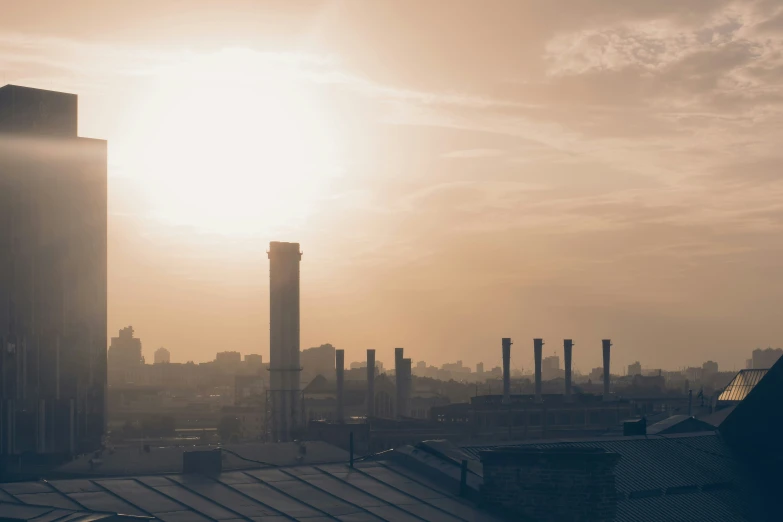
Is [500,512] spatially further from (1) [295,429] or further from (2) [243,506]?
(1) [295,429]

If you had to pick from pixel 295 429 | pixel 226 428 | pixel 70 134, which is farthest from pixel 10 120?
pixel 226 428

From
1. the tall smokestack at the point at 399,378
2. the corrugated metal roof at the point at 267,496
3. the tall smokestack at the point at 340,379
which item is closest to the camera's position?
the corrugated metal roof at the point at 267,496

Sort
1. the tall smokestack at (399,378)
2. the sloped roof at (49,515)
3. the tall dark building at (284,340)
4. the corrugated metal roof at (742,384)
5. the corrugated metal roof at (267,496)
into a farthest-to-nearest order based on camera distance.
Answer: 1. the tall smokestack at (399,378)
2. the tall dark building at (284,340)
3. the corrugated metal roof at (742,384)
4. the corrugated metal roof at (267,496)
5. the sloped roof at (49,515)

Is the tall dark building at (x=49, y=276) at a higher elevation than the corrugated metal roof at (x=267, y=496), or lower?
higher

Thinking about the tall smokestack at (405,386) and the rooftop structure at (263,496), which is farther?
the tall smokestack at (405,386)

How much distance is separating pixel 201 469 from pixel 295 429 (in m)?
51.9

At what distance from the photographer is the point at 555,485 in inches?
878

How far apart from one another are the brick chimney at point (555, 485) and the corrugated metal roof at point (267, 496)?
2.39 ft

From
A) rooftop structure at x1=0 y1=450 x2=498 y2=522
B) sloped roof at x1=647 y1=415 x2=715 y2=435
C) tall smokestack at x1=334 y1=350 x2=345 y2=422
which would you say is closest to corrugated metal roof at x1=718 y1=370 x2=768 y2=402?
sloped roof at x1=647 y1=415 x2=715 y2=435

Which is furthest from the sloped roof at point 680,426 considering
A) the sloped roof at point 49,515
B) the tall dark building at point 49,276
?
the tall dark building at point 49,276

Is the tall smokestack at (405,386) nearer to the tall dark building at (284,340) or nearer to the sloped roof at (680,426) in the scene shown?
the tall dark building at (284,340)

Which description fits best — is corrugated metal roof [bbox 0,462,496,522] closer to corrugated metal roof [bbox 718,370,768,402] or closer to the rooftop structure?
the rooftop structure

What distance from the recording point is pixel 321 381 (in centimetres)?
14588

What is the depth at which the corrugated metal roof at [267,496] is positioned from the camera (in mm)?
19766
